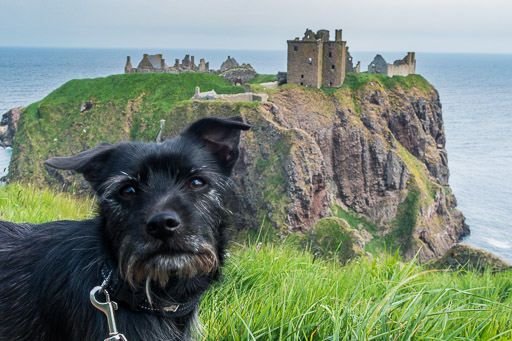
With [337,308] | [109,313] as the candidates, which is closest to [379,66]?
[337,308]

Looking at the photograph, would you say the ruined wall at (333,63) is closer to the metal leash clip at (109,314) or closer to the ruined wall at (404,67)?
the ruined wall at (404,67)

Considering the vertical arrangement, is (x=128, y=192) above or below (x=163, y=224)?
above

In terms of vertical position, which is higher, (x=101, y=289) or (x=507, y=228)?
(x=101, y=289)

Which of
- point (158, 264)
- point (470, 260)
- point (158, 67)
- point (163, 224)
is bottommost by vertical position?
point (470, 260)

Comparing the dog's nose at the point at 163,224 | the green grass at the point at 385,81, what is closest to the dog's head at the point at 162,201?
the dog's nose at the point at 163,224

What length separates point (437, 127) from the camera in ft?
246

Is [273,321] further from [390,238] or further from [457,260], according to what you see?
[390,238]

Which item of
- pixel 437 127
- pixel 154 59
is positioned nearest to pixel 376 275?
→ pixel 154 59

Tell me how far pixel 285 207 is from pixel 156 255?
4029 cm

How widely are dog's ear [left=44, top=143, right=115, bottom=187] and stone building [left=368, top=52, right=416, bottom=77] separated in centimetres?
6511

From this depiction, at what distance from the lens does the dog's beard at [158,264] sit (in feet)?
9.64

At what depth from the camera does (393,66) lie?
6731 centimetres

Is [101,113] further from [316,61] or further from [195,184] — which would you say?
[195,184]

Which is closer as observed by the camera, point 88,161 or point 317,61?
point 88,161
